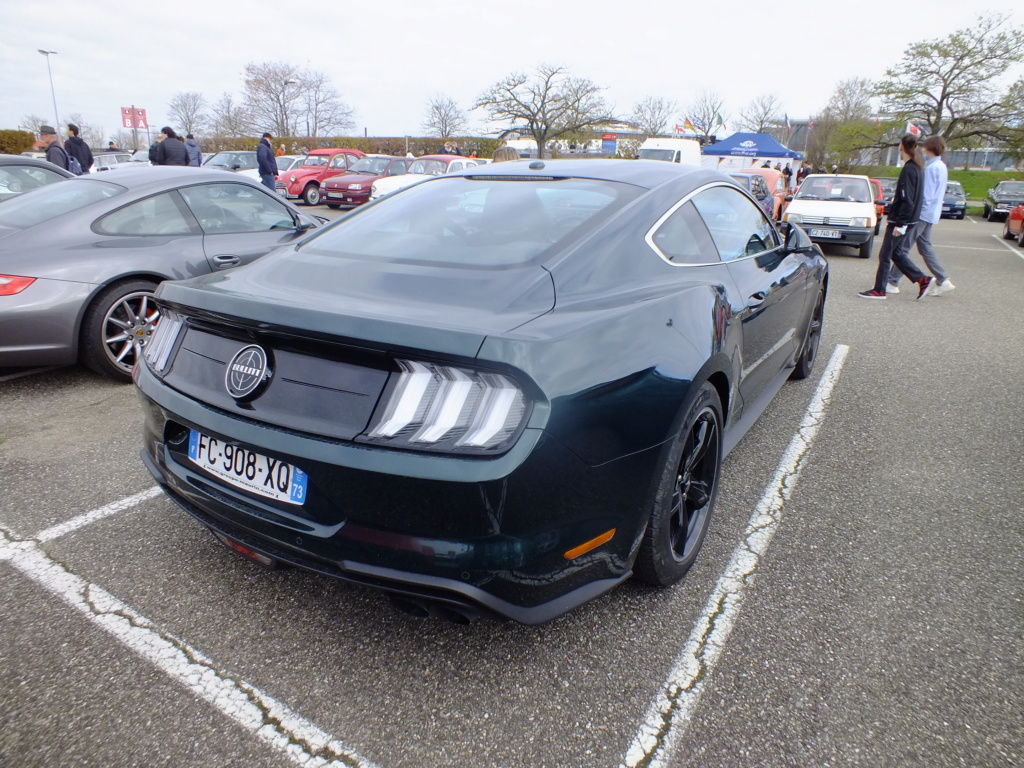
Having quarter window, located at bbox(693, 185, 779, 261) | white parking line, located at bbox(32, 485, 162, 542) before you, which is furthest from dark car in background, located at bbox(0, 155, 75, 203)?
quarter window, located at bbox(693, 185, 779, 261)

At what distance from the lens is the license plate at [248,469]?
1800 millimetres

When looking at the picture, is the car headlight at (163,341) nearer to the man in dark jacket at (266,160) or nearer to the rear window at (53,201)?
the rear window at (53,201)

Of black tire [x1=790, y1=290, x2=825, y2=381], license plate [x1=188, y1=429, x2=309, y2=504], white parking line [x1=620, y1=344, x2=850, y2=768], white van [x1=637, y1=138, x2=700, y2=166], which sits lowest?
white parking line [x1=620, y1=344, x2=850, y2=768]

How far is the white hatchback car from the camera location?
12172 millimetres

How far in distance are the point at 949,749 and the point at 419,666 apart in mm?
1439

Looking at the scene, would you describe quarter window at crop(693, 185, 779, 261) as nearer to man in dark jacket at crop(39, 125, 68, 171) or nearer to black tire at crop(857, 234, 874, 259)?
black tire at crop(857, 234, 874, 259)

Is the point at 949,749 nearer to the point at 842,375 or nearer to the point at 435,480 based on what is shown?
the point at 435,480

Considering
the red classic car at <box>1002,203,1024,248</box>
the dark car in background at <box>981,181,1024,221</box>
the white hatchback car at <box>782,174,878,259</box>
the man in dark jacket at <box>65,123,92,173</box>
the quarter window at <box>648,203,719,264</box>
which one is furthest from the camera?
the dark car in background at <box>981,181,1024,221</box>

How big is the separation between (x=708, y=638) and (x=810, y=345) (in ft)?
11.0

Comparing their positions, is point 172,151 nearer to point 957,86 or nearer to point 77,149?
point 77,149

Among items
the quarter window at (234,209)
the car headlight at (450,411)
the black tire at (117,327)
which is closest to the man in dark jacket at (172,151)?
the quarter window at (234,209)

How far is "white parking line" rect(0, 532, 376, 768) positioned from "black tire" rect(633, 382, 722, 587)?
1039 millimetres

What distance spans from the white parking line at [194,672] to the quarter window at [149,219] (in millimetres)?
2622

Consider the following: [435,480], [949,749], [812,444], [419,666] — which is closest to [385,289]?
[435,480]
